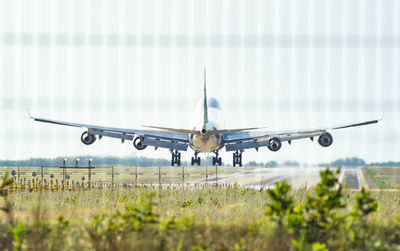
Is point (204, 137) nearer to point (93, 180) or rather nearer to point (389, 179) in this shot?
Result: point (93, 180)

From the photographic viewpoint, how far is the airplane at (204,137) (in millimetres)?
60094

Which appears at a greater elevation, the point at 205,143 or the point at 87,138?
the point at 87,138

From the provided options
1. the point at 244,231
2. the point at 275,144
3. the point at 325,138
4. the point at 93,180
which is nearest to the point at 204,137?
the point at 275,144

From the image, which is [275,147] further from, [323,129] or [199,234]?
[199,234]

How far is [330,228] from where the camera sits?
13312 millimetres

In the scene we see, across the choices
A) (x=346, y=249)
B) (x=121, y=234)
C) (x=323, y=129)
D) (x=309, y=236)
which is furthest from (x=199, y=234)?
(x=323, y=129)

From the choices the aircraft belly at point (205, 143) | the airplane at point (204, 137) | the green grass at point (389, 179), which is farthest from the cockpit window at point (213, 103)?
the green grass at point (389, 179)

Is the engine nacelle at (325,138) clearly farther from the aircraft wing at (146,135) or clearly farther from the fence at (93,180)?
the aircraft wing at (146,135)

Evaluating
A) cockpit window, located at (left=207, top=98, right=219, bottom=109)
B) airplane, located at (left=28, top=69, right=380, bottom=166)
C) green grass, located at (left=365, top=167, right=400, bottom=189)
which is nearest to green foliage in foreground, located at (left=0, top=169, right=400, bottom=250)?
green grass, located at (left=365, top=167, right=400, bottom=189)

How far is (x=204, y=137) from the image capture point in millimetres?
60000

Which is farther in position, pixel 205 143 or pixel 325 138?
pixel 205 143

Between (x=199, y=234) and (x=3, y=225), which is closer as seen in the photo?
(x=199, y=234)

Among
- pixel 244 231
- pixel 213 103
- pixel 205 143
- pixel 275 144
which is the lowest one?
pixel 244 231

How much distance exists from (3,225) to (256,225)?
7.42m
